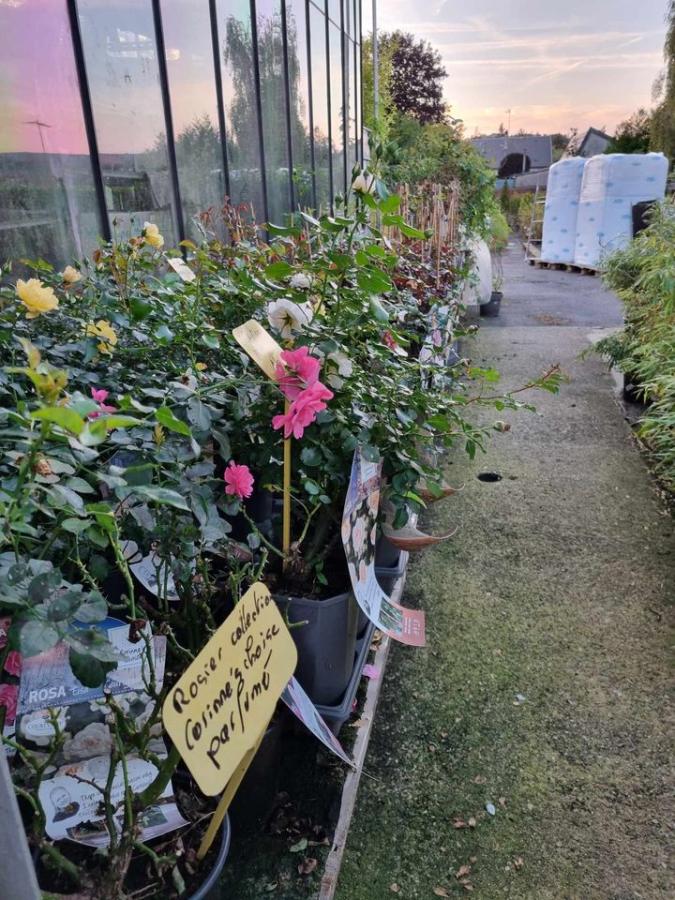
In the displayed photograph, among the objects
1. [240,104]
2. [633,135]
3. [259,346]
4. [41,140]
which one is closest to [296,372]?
[259,346]

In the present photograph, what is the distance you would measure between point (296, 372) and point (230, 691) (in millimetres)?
450

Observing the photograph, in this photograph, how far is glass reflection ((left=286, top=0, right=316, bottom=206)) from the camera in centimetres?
505

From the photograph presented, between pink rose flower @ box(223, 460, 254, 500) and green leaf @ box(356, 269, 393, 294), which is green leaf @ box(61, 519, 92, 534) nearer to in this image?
pink rose flower @ box(223, 460, 254, 500)

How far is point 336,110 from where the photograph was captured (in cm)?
689

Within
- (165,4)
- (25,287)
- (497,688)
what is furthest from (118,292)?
(165,4)

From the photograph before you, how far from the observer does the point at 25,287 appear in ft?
2.53

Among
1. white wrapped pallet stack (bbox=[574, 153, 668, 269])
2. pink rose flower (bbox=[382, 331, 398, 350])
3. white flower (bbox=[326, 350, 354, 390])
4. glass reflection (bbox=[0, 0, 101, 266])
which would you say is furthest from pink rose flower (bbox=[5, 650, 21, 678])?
white wrapped pallet stack (bbox=[574, 153, 668, 269])

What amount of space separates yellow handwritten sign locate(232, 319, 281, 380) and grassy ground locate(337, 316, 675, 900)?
1027 mm

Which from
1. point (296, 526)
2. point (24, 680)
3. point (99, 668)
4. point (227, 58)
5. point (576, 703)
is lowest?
point (576, 703)

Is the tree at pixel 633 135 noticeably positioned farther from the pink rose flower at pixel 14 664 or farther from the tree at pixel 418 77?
the pink rose flower at pixel 14 664

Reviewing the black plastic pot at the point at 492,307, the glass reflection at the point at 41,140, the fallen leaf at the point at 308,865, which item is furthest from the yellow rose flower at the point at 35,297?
the black plastic pot at the point at 492,307

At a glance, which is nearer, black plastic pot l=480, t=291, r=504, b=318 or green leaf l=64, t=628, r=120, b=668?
green leaf l=64, t=628, r=120, b=668

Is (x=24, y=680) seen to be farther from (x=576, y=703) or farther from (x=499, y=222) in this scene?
(x=499, y=222)

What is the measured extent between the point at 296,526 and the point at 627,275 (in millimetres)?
4104
